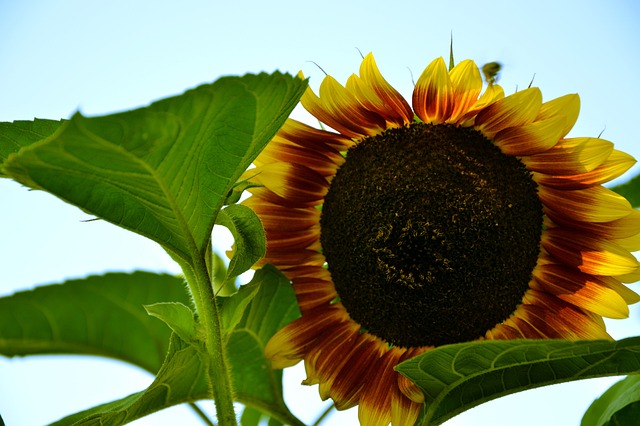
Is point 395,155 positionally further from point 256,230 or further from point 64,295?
point 64,295

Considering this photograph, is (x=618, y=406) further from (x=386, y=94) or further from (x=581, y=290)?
(x=386, y=94)

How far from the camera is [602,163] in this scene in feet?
3.00

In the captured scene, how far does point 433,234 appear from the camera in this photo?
2.90 feet

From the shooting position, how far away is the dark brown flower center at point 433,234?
0.89 metres

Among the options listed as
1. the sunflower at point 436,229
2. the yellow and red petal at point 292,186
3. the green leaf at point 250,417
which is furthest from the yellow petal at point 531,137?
the green leaf at point 250,417

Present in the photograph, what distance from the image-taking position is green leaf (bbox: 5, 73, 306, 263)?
60cm

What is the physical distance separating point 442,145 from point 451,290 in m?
0.18

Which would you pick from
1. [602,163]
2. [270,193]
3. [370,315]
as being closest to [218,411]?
[370,315]

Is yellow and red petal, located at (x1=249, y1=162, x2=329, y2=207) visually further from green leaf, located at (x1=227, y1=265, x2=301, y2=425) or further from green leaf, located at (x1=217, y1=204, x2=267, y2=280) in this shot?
green leaf, located at (x1=217, y1=204, x2=267, y2=280)

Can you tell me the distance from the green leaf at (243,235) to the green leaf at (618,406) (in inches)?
20.1

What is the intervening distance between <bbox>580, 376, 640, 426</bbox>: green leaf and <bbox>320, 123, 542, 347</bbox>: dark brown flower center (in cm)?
18

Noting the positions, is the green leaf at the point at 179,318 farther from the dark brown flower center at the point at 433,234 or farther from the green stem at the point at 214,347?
the dark brown flower center at the point at 433,234

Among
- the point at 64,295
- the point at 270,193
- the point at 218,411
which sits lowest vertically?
the point at 218,411

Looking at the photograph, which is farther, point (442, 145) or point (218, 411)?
point (442, 145)
